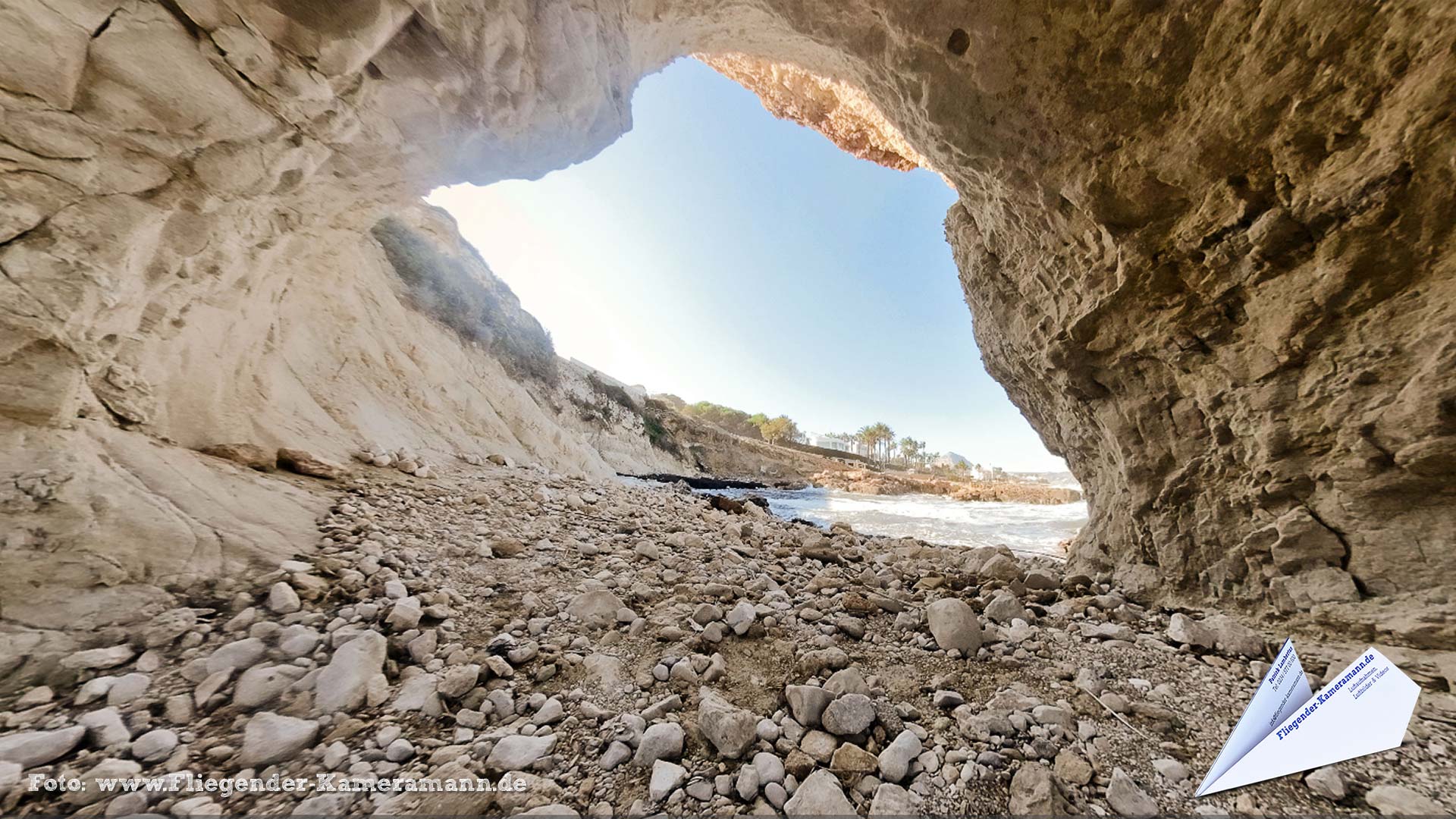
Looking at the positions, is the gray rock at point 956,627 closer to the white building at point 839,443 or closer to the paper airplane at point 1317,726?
the paper airplane at point 1317,726

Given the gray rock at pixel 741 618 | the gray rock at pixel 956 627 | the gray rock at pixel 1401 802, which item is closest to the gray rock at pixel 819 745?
the gray rock at pixel 741 618

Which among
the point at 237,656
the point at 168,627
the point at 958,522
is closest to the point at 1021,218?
the point at 237,656

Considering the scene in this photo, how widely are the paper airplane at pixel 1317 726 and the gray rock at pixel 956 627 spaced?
1013mm

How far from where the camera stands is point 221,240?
10.5 feet

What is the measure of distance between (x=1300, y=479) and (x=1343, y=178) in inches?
67.3

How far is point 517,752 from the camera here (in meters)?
1.65

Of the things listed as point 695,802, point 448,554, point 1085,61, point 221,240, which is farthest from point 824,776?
point 221,240

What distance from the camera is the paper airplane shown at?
1.59 m

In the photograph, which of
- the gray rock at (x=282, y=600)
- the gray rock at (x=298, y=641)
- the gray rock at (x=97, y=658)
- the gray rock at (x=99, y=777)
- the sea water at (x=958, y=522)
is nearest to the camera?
the gray rock at (x=99, y=777)

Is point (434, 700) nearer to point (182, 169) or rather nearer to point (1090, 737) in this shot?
point (1090, 737)

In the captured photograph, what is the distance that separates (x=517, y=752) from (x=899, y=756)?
1.45 meters

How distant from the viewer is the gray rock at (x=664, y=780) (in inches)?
59.8

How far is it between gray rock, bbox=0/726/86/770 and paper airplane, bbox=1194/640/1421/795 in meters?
4.05

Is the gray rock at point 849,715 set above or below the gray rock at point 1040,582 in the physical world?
below
